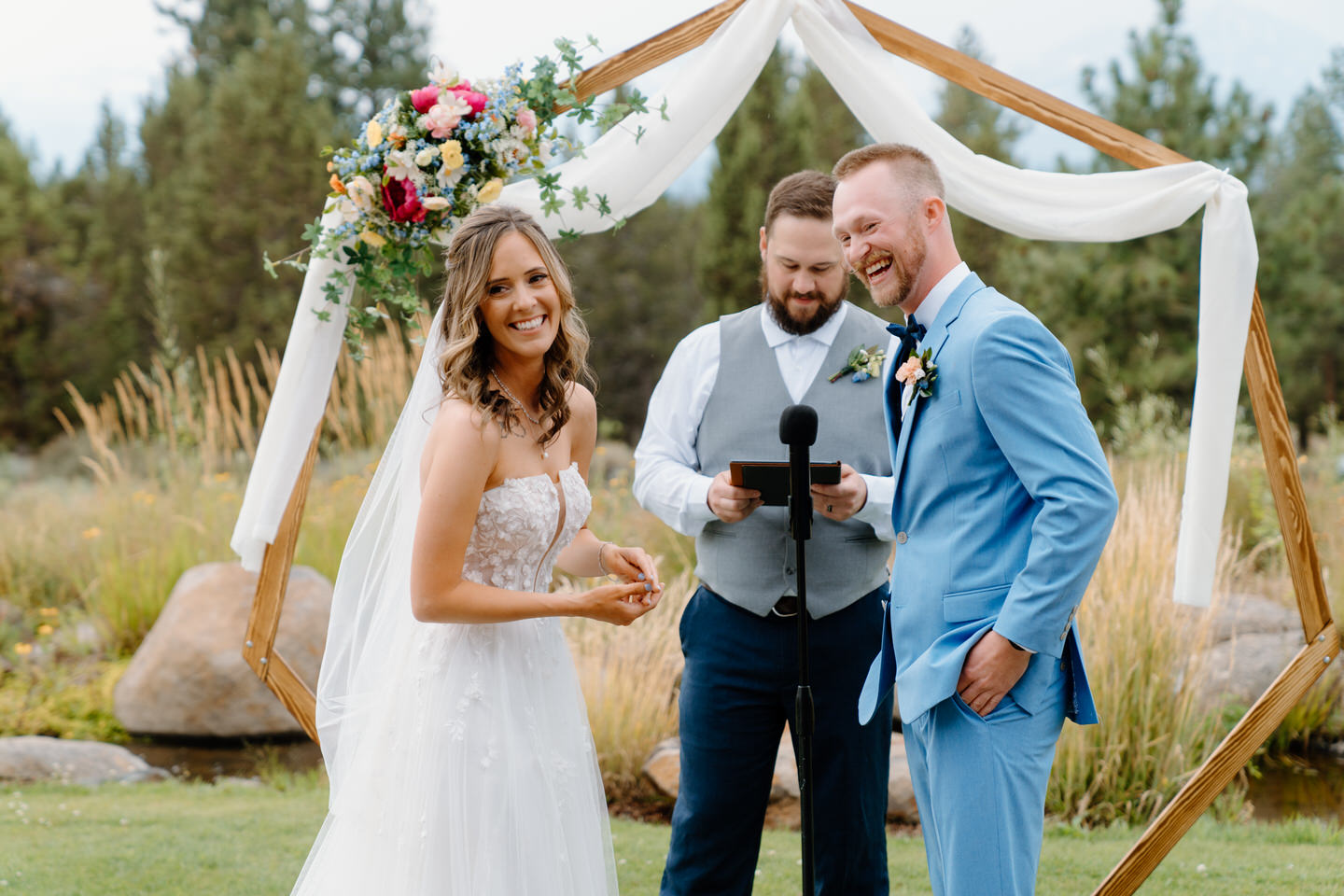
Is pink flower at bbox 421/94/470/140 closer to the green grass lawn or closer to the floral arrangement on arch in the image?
the floral arrangement on arch

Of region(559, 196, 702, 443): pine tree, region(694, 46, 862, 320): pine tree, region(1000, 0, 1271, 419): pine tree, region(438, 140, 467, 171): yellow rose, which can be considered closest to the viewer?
region(438, 140, 467, 171): yellow rose

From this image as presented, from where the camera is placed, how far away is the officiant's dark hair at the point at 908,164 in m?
2.34

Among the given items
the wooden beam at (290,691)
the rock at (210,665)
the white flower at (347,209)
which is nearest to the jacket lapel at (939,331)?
the white flower at (347,209)

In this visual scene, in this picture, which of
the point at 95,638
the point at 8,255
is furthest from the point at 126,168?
the point at 95,638

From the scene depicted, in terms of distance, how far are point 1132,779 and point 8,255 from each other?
1523cm

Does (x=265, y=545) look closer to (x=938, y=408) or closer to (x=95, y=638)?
(x=938, y=408)

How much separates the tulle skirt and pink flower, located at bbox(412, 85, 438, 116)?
4.74 feet

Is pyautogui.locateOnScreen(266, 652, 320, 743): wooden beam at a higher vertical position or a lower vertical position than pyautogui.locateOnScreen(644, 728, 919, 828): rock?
higher

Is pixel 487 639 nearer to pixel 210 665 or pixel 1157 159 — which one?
pixel 1157 159

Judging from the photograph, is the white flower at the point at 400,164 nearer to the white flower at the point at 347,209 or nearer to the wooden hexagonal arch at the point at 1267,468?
the white flower at the point at 347,209

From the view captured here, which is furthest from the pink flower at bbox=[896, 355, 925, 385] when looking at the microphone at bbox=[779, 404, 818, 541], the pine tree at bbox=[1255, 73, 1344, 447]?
the pine tree at bbox=[1255, 73, 1344, 447]

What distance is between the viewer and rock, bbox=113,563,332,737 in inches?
243

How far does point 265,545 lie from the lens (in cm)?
360

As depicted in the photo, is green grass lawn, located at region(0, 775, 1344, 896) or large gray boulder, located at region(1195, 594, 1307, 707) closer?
green grass lawn, located at region(0, 775, 1344, 896)
